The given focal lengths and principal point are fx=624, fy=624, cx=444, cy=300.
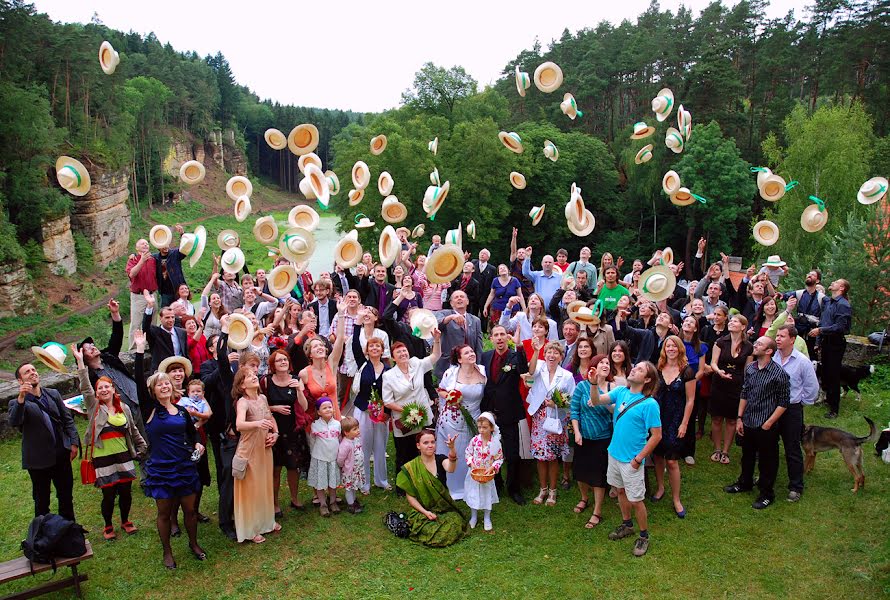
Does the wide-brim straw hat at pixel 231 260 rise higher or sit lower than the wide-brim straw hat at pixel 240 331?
higher

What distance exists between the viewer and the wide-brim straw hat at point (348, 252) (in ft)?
33.2

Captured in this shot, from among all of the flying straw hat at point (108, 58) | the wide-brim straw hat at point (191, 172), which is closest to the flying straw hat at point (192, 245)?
the wide-brim straw hat at point (191, 172)

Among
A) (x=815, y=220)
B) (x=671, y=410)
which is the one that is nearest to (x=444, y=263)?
(x=671, y=410)

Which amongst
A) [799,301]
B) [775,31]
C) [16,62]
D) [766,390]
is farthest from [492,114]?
[766,390]

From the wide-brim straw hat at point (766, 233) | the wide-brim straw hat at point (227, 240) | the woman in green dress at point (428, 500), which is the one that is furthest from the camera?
the wide-brim straw hat at point (766, 233)

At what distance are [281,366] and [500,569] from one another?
3.00 metres

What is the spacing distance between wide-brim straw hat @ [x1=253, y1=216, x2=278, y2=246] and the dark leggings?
5151 millimetres

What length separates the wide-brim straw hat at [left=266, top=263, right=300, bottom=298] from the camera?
934cm

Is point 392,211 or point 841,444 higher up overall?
point 392,211

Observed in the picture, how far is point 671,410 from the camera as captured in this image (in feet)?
22.2

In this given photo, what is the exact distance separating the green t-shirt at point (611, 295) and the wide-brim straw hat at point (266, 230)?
5655 millimetres

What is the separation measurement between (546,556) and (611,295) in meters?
4.10

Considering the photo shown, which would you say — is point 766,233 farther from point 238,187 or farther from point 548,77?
point 238,187

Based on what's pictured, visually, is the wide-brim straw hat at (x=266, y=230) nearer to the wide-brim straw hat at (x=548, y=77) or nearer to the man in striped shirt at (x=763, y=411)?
the wide-brim straw hat at (x=548, y=77)
